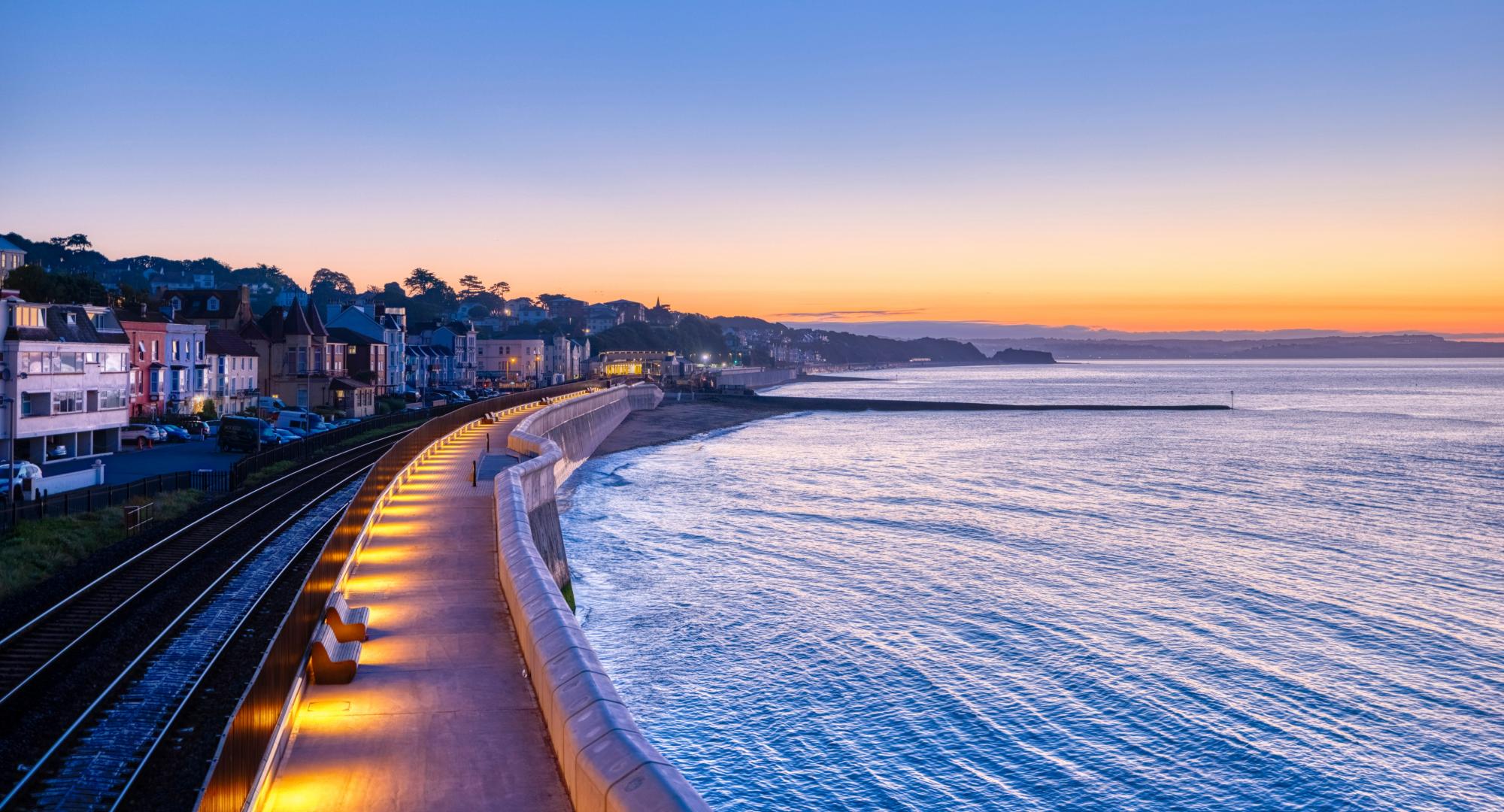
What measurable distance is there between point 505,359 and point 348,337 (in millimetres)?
60390

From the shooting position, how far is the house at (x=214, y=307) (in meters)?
90.2

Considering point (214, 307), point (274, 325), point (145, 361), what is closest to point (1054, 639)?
point (145, 361)

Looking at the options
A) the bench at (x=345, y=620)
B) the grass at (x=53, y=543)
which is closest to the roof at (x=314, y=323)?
the grass at (x=53, y=543)

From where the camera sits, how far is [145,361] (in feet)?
230

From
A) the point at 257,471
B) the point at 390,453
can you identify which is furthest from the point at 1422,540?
the point at 257,471

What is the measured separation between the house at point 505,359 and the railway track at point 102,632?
411 feet

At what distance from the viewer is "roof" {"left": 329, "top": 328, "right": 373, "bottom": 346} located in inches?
3996

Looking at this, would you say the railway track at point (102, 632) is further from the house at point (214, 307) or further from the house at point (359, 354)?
the house at point (359, 354)

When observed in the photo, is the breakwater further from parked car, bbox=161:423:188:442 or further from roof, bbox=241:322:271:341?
parked car, bbox=161:423:188:442

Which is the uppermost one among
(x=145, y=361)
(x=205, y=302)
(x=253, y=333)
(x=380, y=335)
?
(x=205, y=302)

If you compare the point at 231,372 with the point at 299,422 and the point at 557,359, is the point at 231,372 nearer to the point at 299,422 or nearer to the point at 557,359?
the point at 299,422

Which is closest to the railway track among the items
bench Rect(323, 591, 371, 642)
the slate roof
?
bench Rect(323, 591, 371, 642)

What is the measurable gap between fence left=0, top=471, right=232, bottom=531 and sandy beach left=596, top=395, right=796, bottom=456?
132ft

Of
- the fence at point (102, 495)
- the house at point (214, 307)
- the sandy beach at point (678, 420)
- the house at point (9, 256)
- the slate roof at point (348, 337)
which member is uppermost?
the house at point (9, 256)
